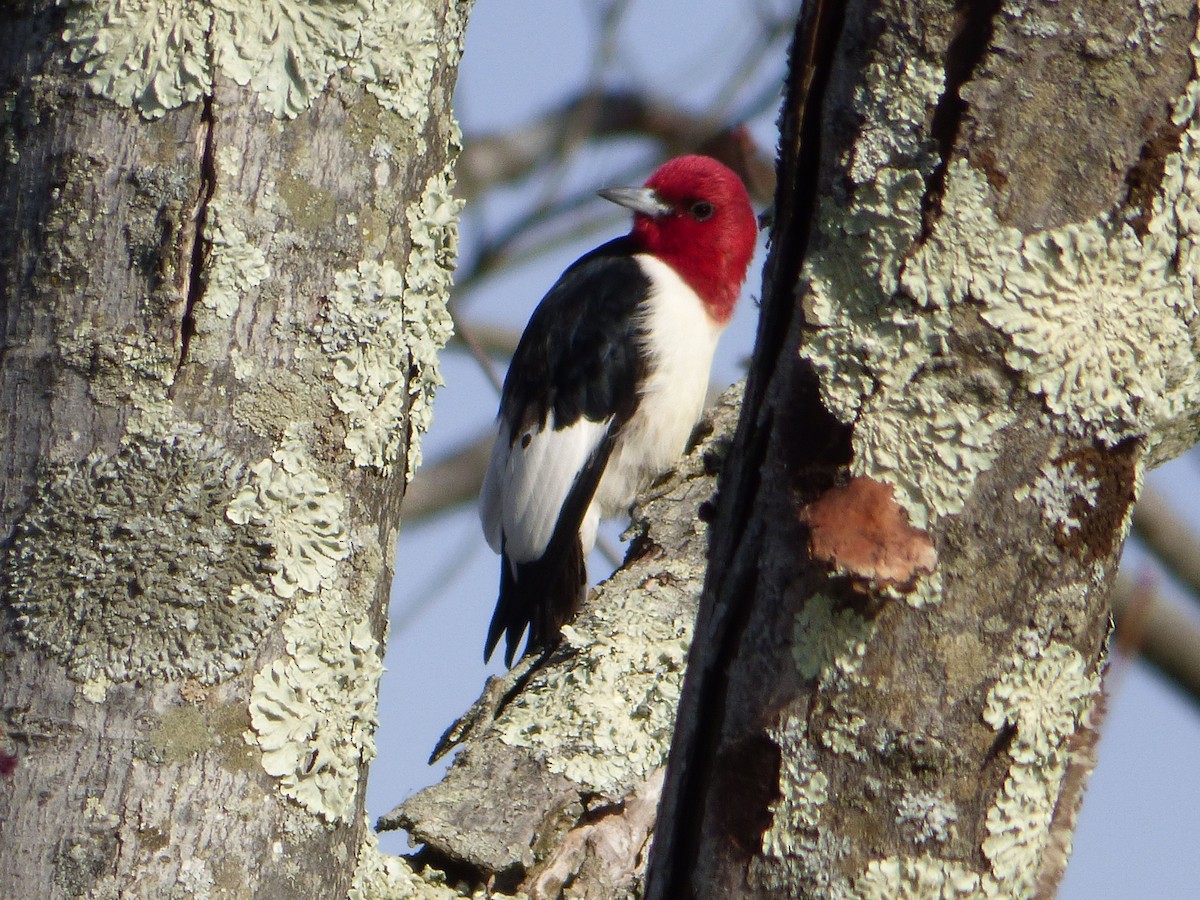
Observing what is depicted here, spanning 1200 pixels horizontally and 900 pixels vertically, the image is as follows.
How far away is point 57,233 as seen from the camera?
1449mm

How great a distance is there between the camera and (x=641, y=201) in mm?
4871

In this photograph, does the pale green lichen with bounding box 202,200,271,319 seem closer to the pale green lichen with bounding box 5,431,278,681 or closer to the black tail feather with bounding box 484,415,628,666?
the pale green lichen with bounding box 5,431,278,681

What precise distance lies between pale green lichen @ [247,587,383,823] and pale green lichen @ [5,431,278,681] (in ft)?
0.25

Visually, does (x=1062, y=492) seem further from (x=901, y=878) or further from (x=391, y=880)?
(x=391, y=880)

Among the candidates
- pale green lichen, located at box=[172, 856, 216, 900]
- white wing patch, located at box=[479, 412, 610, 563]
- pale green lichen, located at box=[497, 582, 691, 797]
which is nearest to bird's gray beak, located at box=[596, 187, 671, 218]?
white wing patch, located at box=[479, 412, 610, 563]

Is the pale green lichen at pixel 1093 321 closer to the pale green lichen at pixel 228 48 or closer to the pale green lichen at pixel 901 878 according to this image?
the pale green lichen at pixel 901 878

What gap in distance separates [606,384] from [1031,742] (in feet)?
12.0

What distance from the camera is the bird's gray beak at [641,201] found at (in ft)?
15.9

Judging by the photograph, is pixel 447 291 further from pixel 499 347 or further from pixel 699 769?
pixel 499 347

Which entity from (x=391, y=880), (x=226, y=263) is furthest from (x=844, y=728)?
(x=391, y=880)

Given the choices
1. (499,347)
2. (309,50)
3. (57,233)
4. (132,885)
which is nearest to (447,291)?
Answer: (309,50)

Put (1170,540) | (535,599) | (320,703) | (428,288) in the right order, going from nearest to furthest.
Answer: (320,703), (428,288), (1170,540), (535,599)

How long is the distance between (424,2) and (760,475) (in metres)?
0.91

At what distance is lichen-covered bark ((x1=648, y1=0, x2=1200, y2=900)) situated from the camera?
37.5 inches
